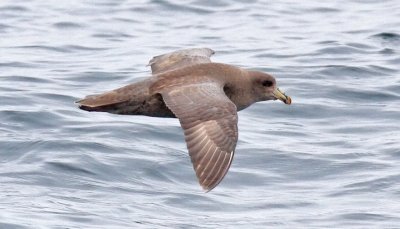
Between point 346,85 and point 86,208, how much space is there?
17.0 ft

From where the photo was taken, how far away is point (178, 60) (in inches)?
444

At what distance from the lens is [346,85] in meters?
15.1

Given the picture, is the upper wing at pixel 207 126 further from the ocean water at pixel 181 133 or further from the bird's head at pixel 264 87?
the ocean water at pixel 181 133

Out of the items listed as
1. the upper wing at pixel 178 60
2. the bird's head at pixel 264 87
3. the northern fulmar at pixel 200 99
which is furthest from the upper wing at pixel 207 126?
the upper wing at pixel 178 60

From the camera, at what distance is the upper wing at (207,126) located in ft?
29.0

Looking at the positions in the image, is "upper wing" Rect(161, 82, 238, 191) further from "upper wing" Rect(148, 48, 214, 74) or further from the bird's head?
"upper wing" Rect(148, 48, 214, 74)

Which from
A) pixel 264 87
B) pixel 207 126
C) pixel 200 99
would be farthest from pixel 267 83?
pixel 207 126

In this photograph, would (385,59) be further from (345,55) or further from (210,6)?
(210,6)

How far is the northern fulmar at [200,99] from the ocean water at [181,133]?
109cm

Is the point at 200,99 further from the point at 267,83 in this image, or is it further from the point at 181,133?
the point at 181,133

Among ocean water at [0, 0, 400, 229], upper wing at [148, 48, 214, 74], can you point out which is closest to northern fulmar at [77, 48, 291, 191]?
upper wing at [148, 48, 214, 74]

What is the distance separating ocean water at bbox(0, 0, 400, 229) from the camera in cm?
1111

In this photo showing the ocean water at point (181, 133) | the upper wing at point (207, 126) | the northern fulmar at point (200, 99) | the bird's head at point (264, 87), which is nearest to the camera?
the upper wing at point (207, 126)

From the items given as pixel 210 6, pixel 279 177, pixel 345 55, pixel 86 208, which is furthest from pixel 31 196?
pixel 210 6
